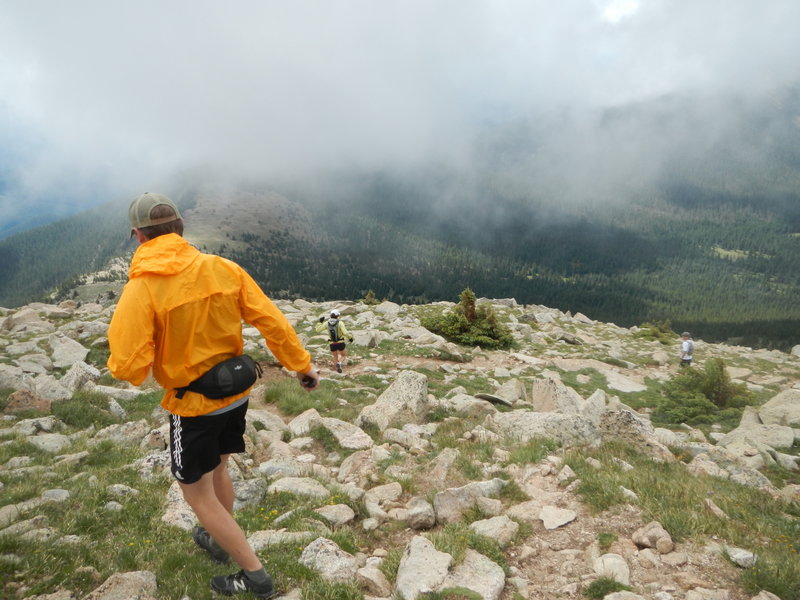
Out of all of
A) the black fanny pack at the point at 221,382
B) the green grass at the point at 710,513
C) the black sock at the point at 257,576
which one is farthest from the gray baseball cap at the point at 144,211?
the green grass at the point at 710,513

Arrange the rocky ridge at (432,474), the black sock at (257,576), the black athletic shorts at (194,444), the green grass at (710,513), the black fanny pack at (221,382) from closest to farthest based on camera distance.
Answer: the black fanny pack at (221,382) < the black athletic shorts at (194,444) < the black sock at (257,576) < the green grass at (710,513) < the rocky ridge at (432,474)

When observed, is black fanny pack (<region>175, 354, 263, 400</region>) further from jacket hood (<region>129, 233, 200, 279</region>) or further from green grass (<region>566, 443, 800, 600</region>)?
green grass (<region>566, 443, 800, 600</region>)

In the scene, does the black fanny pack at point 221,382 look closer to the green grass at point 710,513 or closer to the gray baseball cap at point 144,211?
the gray baseball cap at point 144,211

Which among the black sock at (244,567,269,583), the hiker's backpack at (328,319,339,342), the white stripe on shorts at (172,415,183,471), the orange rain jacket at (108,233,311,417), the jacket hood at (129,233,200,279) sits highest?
the jacket hood at (129,233,200,279)

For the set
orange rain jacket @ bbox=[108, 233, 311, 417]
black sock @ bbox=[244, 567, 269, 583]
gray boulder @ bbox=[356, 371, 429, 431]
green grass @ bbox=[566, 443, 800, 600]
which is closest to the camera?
orange rain jacket @ bbox=[108, 233, 311, 417]

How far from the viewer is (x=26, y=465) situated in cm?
698

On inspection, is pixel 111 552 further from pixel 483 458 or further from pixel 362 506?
pixel 483 458

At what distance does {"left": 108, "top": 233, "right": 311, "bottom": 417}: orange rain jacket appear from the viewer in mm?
3082

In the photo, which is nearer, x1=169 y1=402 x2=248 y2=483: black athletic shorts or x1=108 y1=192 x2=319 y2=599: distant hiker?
x1=108 y1=192 x2=319 y2=599: distant hiker

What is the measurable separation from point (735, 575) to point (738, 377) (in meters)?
23.8

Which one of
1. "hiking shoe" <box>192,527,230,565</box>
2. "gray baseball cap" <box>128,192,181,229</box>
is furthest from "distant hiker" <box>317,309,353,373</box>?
"gray baseball cap" <box>128,192,181,229</box>

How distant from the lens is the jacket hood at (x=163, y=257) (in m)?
3.12

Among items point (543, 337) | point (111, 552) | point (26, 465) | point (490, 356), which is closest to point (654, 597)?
point (111, 552)

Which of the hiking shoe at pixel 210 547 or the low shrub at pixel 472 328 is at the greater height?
the hiking shoe at pixel 210 547
